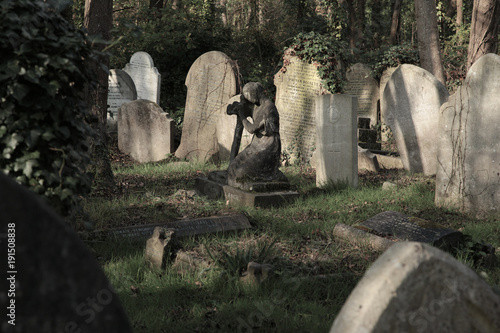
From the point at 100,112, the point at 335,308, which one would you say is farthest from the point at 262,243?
the point at 100,112

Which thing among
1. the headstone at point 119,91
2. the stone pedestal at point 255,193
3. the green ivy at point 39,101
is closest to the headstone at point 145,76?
the headstone at point 119,91

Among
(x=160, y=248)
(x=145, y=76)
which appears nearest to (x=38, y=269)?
(x=160, y=248)

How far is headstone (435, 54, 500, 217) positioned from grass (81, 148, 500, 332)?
0.89ft

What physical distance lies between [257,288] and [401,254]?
8.30ft

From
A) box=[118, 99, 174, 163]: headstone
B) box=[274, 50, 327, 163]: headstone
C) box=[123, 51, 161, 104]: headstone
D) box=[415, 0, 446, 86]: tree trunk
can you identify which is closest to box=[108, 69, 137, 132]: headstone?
box=[123, 51, 161, 104]: headstone

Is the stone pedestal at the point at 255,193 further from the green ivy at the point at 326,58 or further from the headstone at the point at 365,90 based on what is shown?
the headstone at the point at 365,90

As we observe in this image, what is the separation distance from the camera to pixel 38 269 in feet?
3.96

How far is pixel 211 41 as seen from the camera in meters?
15.9

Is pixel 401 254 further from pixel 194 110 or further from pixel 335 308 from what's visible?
pixel 194 110

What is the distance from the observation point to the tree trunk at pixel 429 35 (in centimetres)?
1050

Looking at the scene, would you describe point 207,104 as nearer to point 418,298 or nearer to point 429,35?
point 429,35

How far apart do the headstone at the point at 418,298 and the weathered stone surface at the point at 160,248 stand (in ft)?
10.3

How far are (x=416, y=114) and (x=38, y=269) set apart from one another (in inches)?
332

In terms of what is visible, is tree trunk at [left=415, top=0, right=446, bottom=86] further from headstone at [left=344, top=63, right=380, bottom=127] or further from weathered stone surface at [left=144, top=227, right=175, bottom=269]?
weathered stone surface at [left=144, top=227, right=175, bottom=269]
